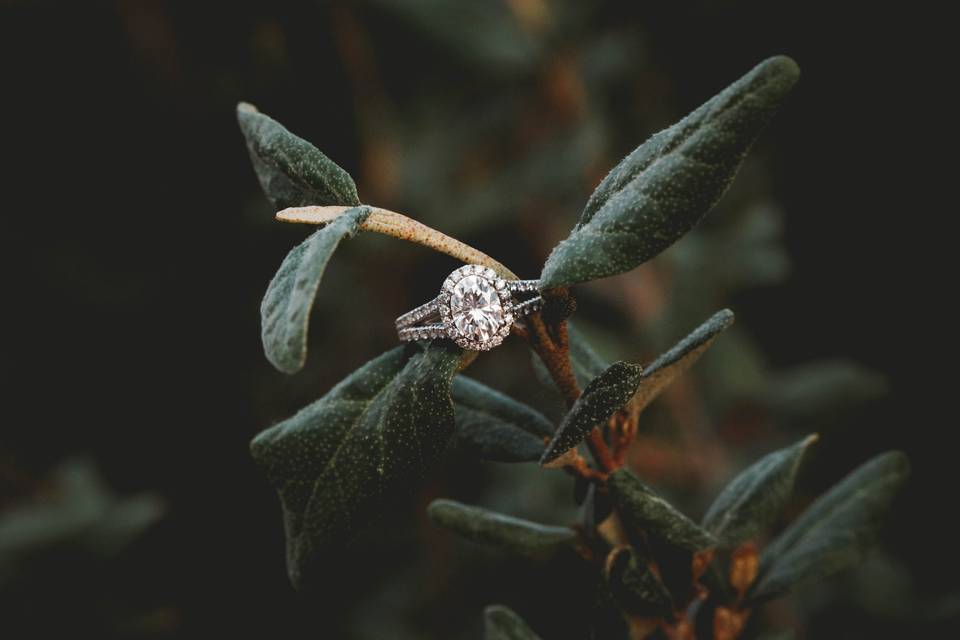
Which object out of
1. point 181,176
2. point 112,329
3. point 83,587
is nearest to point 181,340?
point 112,329

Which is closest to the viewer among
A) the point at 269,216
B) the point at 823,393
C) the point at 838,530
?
the point at 838,530

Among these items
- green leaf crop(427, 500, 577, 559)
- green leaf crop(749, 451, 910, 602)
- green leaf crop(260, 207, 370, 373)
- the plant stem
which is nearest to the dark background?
green leaf crop(749, 451, 910, 602)

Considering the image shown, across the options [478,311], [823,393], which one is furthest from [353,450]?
[823,393]

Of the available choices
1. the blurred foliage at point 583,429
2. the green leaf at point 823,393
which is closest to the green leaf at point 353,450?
the blurred foliage at point 583,429

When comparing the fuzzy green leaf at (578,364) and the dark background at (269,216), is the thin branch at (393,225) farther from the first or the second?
the dark background at (269,216)

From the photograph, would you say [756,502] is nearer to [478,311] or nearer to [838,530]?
[838,530]

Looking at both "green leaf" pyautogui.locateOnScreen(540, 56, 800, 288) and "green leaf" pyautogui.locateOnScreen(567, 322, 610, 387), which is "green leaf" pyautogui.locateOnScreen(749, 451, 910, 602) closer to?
"green leaf" pyautogui.locateOnScreen(567, 322, 610, 387)
